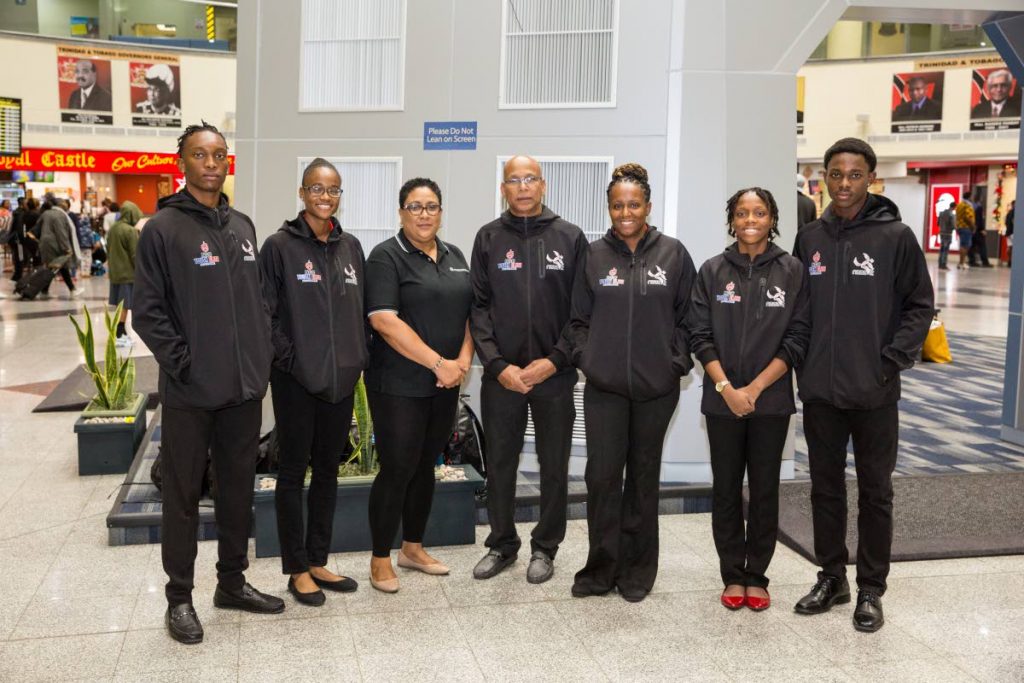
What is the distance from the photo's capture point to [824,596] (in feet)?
12.8

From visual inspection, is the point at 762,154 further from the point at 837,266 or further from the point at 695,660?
the point at 695,660

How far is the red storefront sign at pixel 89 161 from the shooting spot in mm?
22761

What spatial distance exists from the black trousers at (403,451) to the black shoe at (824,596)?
1.57 m

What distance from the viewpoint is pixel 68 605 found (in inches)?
153

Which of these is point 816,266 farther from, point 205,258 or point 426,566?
point 205,258

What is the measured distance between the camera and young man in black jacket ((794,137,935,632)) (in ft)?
11.9

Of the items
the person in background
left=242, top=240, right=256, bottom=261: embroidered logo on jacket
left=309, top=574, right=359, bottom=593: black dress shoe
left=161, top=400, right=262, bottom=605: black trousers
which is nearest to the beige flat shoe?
left=309, top=574, right=359, bottom=593: black dress shoe

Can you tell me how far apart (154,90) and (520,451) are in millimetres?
21437

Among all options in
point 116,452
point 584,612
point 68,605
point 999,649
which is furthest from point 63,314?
point 999,649

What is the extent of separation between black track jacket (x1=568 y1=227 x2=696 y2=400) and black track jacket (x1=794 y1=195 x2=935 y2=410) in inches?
19.9

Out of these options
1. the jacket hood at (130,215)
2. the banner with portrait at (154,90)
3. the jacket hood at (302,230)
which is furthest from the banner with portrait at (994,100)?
the jacket hood at (302,230)

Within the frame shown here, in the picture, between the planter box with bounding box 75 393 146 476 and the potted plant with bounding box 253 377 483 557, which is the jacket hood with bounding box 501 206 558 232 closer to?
the potted plant with bounding box 253 377 483 557

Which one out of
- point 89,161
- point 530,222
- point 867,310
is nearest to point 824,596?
point 867,310

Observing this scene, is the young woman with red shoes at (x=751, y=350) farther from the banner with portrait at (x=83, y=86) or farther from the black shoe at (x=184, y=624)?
the banner with portrait at (x=83, y=86)
